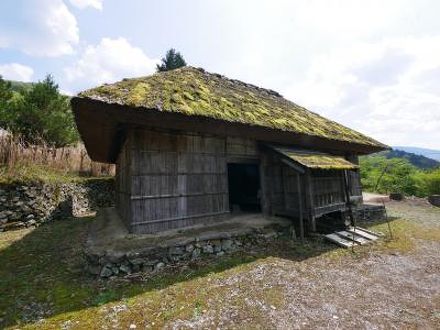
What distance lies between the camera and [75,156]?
47.1ft

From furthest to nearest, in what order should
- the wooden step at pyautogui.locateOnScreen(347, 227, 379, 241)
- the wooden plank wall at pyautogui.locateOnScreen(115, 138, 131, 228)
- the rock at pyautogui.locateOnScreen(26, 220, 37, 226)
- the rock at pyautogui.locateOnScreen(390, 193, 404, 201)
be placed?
the rock at pyautogui.locateOnScreen(390, 193, 404, 201) → the rock at pyautogui.locateOnScreen(26, 220, 37, 226) → the wooden step at pyautogui.locateOnScreen(347, 227, 379, 241) → the wooden plank wall at pyautogui.locateOnScreen(115, 138, 131, 228)

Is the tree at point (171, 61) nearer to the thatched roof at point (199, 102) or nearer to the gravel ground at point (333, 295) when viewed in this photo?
the thatched roof at point (199, 102)

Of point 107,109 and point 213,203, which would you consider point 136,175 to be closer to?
point 107,109

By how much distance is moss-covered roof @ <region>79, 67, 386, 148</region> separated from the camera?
6.02m

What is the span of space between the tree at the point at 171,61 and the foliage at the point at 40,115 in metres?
14.2

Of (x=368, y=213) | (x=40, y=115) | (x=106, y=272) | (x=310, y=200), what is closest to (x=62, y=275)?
(x=106, y=272)

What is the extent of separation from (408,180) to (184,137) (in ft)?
78.7

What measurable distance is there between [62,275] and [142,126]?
3.63 m

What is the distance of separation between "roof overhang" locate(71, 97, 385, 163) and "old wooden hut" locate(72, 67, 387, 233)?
22mm

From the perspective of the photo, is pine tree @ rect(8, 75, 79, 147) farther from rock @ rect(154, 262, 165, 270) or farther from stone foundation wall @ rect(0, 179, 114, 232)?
rock @ rect(154, 262, 165, 270)

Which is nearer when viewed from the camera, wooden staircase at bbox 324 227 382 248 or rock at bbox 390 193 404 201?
wooden staircase at bbox 324 227 382 248

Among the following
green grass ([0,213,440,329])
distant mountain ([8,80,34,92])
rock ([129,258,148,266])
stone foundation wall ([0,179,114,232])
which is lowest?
green grass ([0,213,440,329])

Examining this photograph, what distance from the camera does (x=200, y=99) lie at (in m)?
7.57

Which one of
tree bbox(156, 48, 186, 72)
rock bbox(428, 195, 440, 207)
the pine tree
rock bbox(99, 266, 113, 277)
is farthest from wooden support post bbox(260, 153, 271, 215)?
Result: tree bbox(156, 48, 186, 72)
